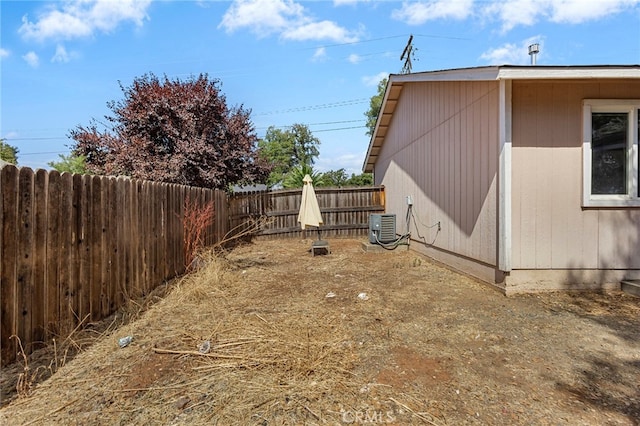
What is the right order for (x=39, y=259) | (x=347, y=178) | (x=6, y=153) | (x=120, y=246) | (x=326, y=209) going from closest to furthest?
(x=39, y=259)
(x=120, y=246)
(x=326, y=209)
(x=6, y=153)
(x=347, y=178)

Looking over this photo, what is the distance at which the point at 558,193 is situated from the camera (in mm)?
4125

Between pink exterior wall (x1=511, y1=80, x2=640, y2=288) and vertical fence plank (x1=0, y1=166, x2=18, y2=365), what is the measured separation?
5.11 meters

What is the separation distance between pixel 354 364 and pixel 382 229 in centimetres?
572

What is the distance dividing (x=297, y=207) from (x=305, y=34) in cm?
546

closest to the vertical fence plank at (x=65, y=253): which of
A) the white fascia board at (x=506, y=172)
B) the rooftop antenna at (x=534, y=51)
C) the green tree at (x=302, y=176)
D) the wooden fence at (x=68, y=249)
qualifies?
the wooden fence at (x=68, y=249)

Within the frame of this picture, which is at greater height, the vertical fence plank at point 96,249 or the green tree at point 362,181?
the green tree at point 362,181

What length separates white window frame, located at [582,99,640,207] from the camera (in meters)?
4.05

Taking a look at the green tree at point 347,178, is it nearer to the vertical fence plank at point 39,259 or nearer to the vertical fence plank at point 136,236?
the vertical fence plank at point 136,236

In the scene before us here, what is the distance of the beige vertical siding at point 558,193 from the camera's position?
161 inches

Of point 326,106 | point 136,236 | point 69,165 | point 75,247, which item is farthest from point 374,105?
point 75,247

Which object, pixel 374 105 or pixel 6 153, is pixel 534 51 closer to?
pixel 374 105

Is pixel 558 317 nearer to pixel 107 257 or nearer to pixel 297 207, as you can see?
pixel 107 257

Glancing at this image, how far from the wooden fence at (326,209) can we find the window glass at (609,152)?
22.0ft

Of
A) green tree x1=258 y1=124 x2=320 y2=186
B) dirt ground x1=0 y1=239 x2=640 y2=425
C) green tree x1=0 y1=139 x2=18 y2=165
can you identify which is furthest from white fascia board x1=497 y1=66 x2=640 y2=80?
green tree x1=258 y1=124 x2=320 y2=186
